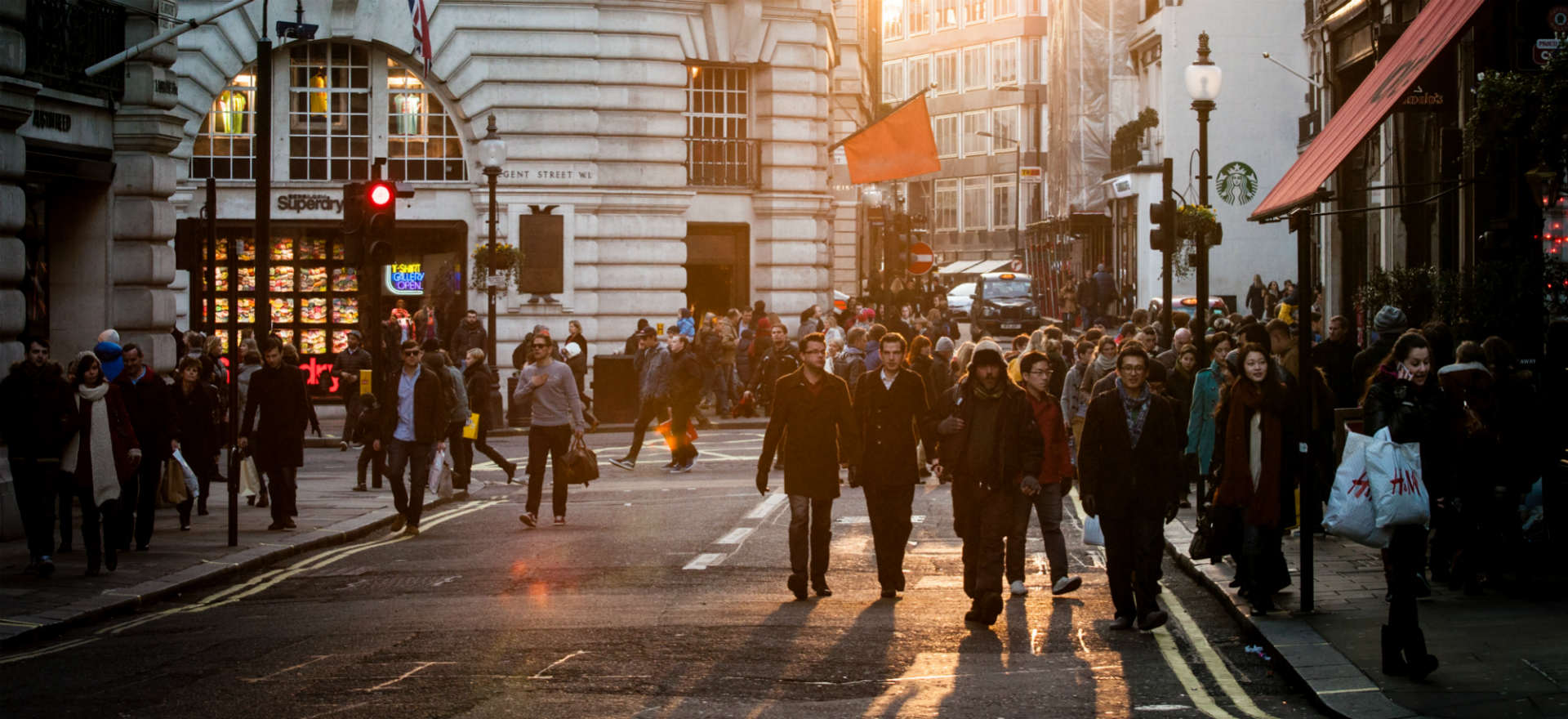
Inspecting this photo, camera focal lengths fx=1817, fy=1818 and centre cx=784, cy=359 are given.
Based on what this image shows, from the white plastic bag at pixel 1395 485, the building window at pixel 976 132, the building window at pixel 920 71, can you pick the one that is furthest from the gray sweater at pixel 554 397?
the building window at pixel 920 71

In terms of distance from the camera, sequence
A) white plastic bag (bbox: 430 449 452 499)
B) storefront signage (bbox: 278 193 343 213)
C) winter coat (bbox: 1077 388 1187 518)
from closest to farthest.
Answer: winter coat (bbox: 1077 388 1187 518)
white plastic bag (bbox: 430 449 452 499)
storefront signage (bbox: 278 193 343 213)

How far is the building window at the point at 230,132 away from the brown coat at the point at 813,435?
2423cm

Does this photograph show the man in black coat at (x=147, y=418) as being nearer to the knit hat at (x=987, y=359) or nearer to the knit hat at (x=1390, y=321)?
the knit hat at (x=987, y=359)

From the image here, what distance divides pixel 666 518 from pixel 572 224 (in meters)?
18.4

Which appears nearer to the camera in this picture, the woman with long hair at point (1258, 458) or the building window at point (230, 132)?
the woman with long hair at point (1258, 458)

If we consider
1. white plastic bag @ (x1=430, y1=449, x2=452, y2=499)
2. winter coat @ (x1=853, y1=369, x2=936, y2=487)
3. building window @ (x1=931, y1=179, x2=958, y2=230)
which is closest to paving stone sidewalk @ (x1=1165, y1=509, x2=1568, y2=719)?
winter coat @ (x1=853, y1=369, x2=936, y2=487)

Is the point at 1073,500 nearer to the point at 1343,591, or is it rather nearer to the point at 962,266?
the point at 1343,591

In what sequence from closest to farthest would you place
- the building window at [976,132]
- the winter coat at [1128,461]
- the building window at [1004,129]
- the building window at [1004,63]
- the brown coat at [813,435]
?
the winter coat at [1128,461], the brown coat at [813,435], the building window at [1004,63], the building window at [1004,129], the building window at [976,132]

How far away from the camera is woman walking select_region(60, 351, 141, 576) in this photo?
13.8 metres

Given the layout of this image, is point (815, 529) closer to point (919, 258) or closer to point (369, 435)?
point (369, 435)

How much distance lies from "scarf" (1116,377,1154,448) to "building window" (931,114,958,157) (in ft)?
292

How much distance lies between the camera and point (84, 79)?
18.1 metres

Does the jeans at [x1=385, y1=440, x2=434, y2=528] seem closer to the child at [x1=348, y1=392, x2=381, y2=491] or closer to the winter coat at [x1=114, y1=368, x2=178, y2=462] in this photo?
the child at [x1=348, y1=392, x2=381, y2=491]

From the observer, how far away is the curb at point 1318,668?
330 inches
